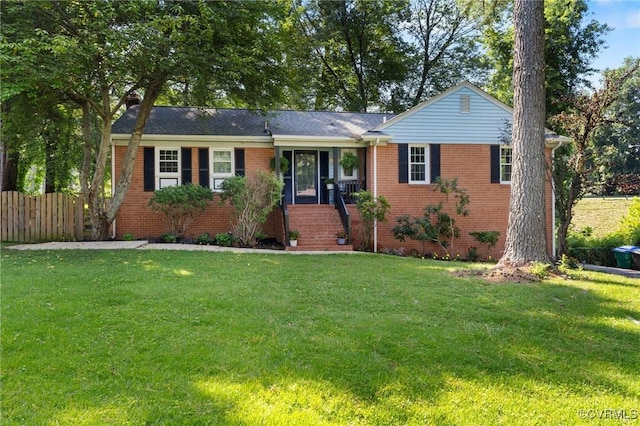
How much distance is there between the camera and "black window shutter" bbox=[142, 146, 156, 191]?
42.6 ft

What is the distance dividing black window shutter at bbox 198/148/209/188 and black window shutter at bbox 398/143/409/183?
20.5 ft

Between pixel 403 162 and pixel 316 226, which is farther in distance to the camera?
pixel 403 162

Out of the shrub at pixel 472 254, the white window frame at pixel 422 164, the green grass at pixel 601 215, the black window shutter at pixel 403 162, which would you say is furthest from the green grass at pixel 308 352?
the green grass at pixel 601 215

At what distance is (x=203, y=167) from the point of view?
13.3 metres

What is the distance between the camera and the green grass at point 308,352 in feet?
9.00

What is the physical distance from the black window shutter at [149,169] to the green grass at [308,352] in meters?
6.90

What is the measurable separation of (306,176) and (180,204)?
463 cm

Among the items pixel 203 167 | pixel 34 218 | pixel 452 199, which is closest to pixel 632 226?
pixel 452 199

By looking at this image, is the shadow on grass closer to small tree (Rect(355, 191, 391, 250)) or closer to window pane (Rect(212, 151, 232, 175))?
small tree (Rect(355, 191, 391, 250))

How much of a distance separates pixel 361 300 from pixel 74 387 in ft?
10.9

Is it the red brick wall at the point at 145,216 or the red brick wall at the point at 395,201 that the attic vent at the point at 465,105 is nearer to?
the red brick wall at the point at 395,201

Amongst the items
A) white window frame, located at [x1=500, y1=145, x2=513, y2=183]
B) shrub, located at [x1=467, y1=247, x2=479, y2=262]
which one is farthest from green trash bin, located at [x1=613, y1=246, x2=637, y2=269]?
shrub, located at [x1=467, y1=247, x2=479, y2=262]

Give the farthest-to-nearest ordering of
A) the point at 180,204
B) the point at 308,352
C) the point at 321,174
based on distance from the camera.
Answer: the point at 321,174 → the point at 180,204 → the point at 308,352

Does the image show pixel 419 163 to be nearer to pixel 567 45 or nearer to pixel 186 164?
pixel 186 164
